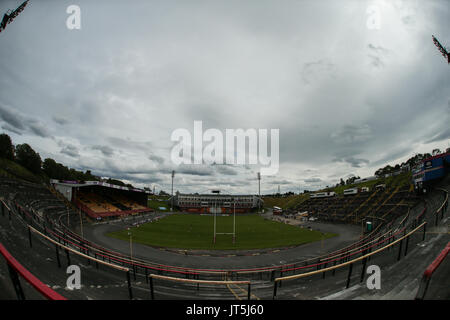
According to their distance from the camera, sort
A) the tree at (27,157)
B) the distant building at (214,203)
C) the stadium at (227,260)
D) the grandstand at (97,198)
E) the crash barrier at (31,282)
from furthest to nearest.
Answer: the distant building at (214,203) < the tree at (27,157) < the grandstand at (97,198) < the stadium at (227,260) < the crash barrier at (31,282)

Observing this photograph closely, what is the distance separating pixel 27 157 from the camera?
62.5m

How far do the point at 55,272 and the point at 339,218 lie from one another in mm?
60429

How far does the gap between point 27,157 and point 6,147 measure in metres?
6.77

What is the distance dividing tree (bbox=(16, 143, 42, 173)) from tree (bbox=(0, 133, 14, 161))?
3.05m

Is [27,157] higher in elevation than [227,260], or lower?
higher

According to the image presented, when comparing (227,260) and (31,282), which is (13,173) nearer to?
(227,260)

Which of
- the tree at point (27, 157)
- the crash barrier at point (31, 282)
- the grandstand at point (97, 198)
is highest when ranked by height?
the tree at point (27, 157)

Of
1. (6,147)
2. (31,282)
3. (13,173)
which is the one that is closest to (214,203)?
(13,173)

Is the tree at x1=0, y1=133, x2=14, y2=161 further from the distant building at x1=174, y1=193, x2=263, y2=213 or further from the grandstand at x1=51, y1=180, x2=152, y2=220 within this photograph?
the distant building at x1=174, y1=193, x2=263, y2=213

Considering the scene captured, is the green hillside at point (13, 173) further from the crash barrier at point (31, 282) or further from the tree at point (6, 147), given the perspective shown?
the crash barrier at point (31, 282)

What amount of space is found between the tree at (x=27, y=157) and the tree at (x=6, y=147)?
305 centimetres

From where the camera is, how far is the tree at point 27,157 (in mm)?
61938

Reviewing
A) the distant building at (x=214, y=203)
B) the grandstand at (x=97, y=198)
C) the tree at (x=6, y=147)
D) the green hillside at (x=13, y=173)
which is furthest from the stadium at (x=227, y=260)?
the distant building at (x=214, y=203)
